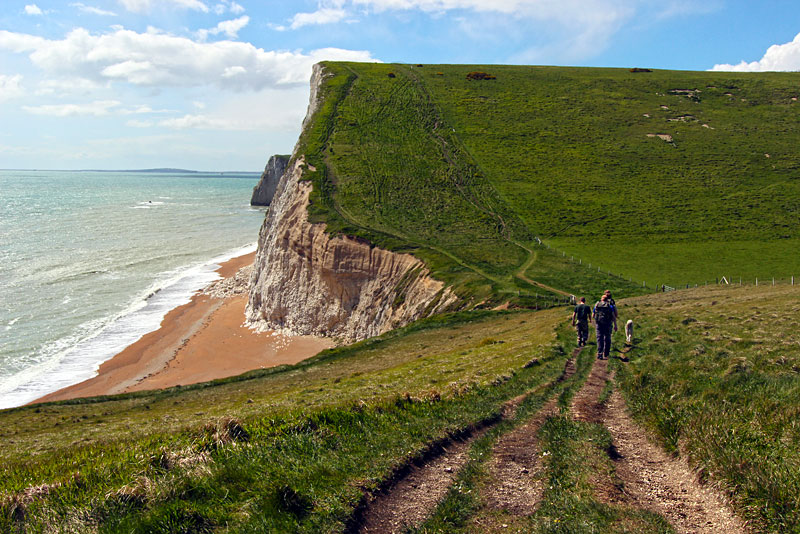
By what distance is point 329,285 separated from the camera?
47969 millimetres

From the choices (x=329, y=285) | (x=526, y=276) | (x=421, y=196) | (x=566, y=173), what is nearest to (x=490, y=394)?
(x=526, y=276)

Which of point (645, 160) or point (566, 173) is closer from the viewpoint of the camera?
point (566, 173)

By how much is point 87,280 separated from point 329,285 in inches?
1500

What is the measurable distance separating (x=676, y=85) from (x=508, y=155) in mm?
46544

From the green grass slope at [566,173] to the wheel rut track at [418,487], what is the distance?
2570 centimetres

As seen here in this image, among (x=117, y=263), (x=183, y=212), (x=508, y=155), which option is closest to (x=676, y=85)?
(x=508, y=155)

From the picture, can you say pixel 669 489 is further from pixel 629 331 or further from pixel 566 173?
pixel 566 173

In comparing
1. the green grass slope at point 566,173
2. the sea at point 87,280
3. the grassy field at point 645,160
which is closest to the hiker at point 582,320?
the green grass slope at point 566,173

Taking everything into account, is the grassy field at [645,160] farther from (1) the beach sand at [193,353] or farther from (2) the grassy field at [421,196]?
(1) the beach sand at [193,353]

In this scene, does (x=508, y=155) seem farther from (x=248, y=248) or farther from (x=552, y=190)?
(x=248, y=248)

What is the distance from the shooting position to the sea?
41.0 m

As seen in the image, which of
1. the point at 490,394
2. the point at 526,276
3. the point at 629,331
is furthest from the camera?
the point at 526,276

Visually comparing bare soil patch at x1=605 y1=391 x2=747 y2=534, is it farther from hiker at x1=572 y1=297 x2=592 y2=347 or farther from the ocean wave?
the ocean wave

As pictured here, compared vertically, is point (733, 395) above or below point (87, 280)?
above
